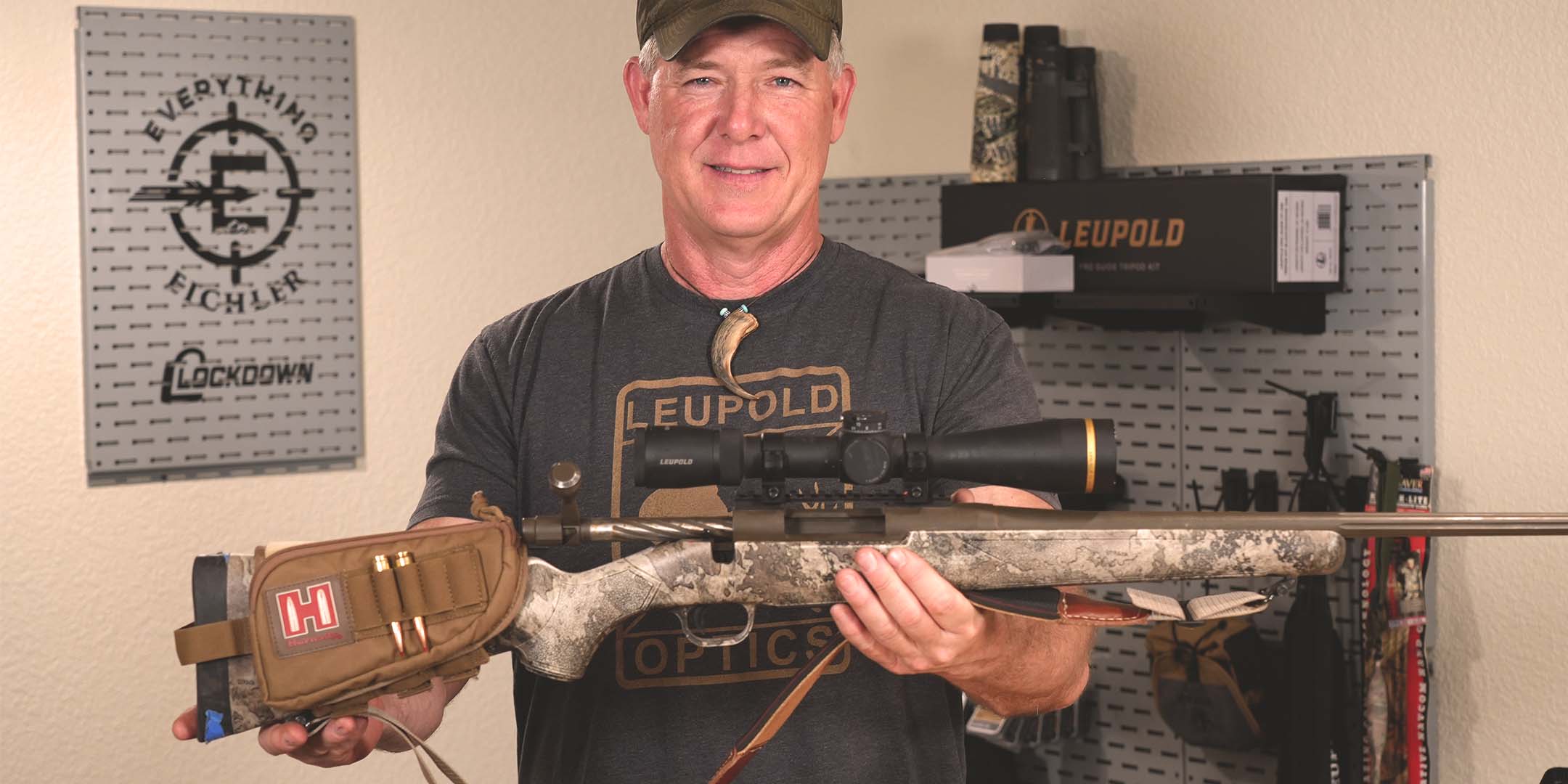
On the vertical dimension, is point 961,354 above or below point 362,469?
above

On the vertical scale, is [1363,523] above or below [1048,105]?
below

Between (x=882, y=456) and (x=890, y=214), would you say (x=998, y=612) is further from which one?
(x=890, y=214)

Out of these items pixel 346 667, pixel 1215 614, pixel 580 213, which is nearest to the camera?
pixel 346 667

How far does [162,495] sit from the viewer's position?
3336 millimetres

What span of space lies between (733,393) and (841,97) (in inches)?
17.7

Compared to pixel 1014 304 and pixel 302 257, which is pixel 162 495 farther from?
pixel 1014 304

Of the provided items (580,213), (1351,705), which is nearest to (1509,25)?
(1351,705)

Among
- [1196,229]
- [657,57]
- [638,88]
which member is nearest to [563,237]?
[1196,229]

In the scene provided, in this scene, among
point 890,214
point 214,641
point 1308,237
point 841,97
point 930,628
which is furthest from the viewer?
point 890,214

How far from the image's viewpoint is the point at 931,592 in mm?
1500

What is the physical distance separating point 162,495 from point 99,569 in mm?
215

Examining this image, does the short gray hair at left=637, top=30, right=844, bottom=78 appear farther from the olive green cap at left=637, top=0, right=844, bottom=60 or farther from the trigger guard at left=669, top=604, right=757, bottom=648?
the trigger guard at left=669, top=604, right=757, bottom=648

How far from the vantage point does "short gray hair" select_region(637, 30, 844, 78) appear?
6.03ft

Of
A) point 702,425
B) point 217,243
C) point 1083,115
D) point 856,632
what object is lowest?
point 856,632
